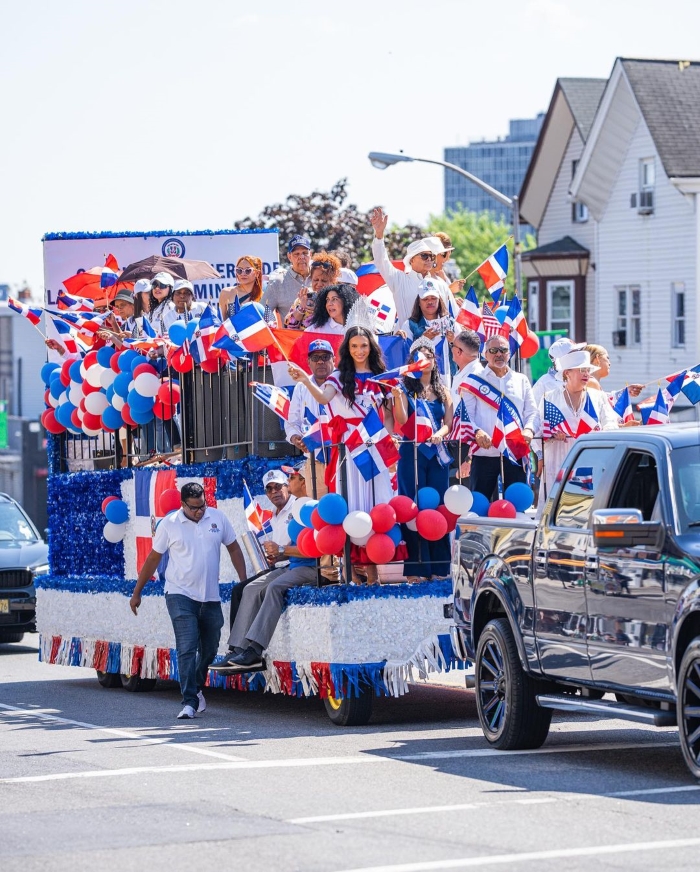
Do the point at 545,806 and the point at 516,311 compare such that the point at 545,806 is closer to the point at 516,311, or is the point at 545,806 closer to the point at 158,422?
the point at 516,311

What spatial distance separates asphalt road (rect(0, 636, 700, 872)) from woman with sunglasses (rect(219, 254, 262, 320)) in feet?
11.2

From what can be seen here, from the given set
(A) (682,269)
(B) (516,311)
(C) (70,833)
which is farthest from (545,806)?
(A) (682,269)

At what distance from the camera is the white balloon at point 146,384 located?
52.1 ft

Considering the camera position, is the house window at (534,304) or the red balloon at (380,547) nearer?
the red balloon at (380,547)

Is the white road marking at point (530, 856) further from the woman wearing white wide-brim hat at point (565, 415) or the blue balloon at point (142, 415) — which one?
the blue balloon at point (142, 415)

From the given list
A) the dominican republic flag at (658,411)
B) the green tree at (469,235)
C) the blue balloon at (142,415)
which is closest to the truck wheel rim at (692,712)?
the dominican republic flag at (658,411)

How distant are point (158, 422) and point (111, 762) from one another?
5535 mm

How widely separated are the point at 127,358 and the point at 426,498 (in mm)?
4204

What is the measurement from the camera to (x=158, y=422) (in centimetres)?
1625

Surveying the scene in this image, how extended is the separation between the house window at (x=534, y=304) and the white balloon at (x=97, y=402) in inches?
1334

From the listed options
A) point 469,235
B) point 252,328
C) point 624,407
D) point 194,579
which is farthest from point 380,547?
point 469,235

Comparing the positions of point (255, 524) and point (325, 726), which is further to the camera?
point (255, 524)

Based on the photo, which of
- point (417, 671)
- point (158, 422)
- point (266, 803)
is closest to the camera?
point (266, 803)

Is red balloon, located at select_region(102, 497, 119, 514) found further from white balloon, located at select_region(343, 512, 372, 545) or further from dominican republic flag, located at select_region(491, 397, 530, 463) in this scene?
white balloon, located at select_region(343, 512, 372, 545)
